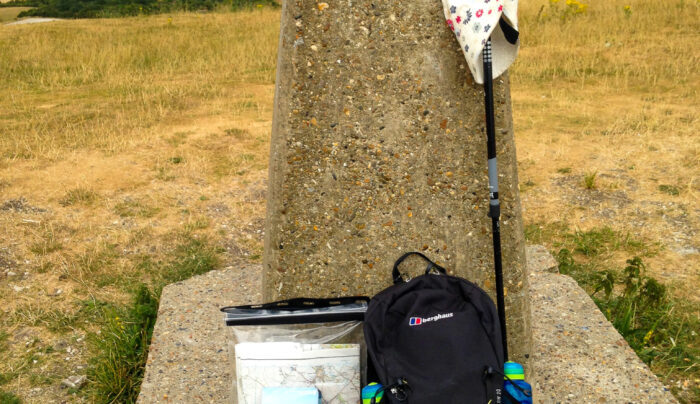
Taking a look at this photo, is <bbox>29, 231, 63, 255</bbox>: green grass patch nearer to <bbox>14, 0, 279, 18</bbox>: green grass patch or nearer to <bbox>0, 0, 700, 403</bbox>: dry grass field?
<bbox>0, 0, 700, 403</bbox>: dry grass field

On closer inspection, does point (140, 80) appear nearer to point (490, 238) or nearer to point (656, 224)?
point (656, 224)

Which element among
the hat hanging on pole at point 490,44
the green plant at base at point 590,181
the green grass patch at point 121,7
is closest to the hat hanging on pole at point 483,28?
the hat hanging on pole at point 490,44

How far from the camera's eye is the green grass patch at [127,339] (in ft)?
10.0

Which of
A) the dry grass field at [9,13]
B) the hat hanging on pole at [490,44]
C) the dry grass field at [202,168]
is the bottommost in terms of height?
the dry grass field at [9,13]

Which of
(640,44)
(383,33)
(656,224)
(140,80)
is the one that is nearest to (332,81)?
(383,33)

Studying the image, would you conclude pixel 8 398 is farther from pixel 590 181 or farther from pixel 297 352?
pixel 590 181

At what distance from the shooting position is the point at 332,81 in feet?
7.86

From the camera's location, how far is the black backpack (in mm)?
2105

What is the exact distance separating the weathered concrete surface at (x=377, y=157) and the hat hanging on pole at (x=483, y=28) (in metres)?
0.07

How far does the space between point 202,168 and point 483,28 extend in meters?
3.94

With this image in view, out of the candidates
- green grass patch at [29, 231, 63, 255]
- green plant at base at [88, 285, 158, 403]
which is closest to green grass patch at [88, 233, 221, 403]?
green plant at base at [88, 285, 158, 403]

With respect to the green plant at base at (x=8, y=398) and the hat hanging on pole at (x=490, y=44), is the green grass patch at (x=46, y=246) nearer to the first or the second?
the green plant at base at (x=8, y=398)

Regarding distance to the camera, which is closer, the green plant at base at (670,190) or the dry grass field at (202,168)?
the dry grass field at (202,168)

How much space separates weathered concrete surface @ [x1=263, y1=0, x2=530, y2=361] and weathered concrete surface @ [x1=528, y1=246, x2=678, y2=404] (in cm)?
28
